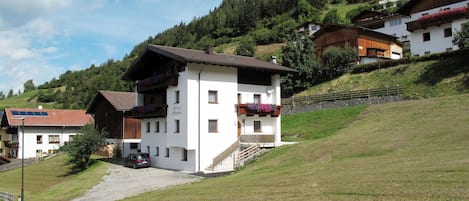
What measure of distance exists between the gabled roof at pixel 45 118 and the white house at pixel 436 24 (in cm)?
4472

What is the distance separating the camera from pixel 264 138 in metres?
35.6

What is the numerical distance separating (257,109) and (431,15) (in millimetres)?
28465

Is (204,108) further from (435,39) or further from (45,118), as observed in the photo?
(45,118)

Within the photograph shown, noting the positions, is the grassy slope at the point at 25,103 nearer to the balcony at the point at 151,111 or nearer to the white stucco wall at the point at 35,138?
the white stucco wall at the point at 35,138

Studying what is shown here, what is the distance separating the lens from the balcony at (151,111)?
38.2 m

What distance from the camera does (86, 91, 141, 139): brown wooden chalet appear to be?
4859cm

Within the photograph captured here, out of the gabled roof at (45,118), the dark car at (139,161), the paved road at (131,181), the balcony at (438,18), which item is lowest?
the paved road at (131,181)

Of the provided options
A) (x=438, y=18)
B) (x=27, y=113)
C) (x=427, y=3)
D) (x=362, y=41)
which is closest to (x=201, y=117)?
(x=438, y=18)

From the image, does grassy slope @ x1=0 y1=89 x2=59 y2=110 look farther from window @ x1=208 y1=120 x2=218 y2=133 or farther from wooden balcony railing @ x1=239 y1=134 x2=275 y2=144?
wooden balcony railing @ x1=239 y1=134 x2=275 y2=144

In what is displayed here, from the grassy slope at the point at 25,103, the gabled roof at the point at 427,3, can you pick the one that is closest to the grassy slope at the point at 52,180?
the gabled roof at the point at 427,3

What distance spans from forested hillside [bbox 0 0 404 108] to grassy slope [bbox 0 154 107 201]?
67940 mm

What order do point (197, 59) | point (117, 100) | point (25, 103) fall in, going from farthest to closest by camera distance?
1. point (25, 103)
2. point (117, 100)
3. point (197, 59)

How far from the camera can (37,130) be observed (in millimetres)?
63156

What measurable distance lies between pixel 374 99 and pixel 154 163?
22467mm
